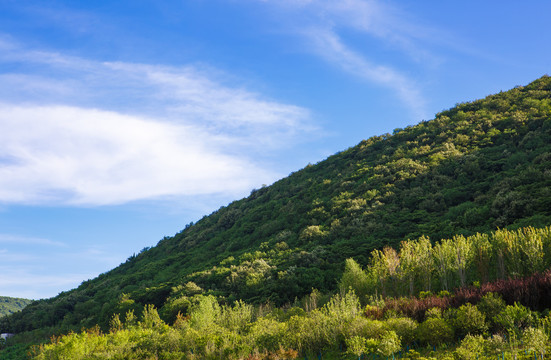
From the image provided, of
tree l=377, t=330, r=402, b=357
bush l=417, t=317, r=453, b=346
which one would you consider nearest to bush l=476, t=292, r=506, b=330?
bush l=417, t=317, r=453, b=346

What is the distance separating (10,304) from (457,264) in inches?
6226

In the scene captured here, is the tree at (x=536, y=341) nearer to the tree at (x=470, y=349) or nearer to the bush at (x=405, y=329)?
the tree at (x=470, y=349)

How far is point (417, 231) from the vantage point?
43031 mm

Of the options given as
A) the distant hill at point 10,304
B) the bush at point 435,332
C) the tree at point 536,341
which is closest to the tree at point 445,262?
the bush at point 435,332

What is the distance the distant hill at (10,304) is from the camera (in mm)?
128637

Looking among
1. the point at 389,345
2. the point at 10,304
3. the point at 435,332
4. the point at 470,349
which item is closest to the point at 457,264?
the point at 435,332

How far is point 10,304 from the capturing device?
13738cm

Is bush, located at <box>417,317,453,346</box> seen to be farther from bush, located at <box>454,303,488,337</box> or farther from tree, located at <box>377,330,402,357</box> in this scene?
tree, located at <box>377,330,402,357</box>

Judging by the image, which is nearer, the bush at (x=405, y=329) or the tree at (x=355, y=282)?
the bush at (x=405, y=329)

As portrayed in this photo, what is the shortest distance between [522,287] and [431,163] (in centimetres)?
4582

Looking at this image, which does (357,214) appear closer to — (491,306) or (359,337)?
(491,306)

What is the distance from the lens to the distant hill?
422 feet

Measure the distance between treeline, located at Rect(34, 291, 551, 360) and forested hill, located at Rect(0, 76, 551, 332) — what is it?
15886 mm

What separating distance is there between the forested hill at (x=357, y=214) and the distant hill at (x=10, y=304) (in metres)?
75.2
